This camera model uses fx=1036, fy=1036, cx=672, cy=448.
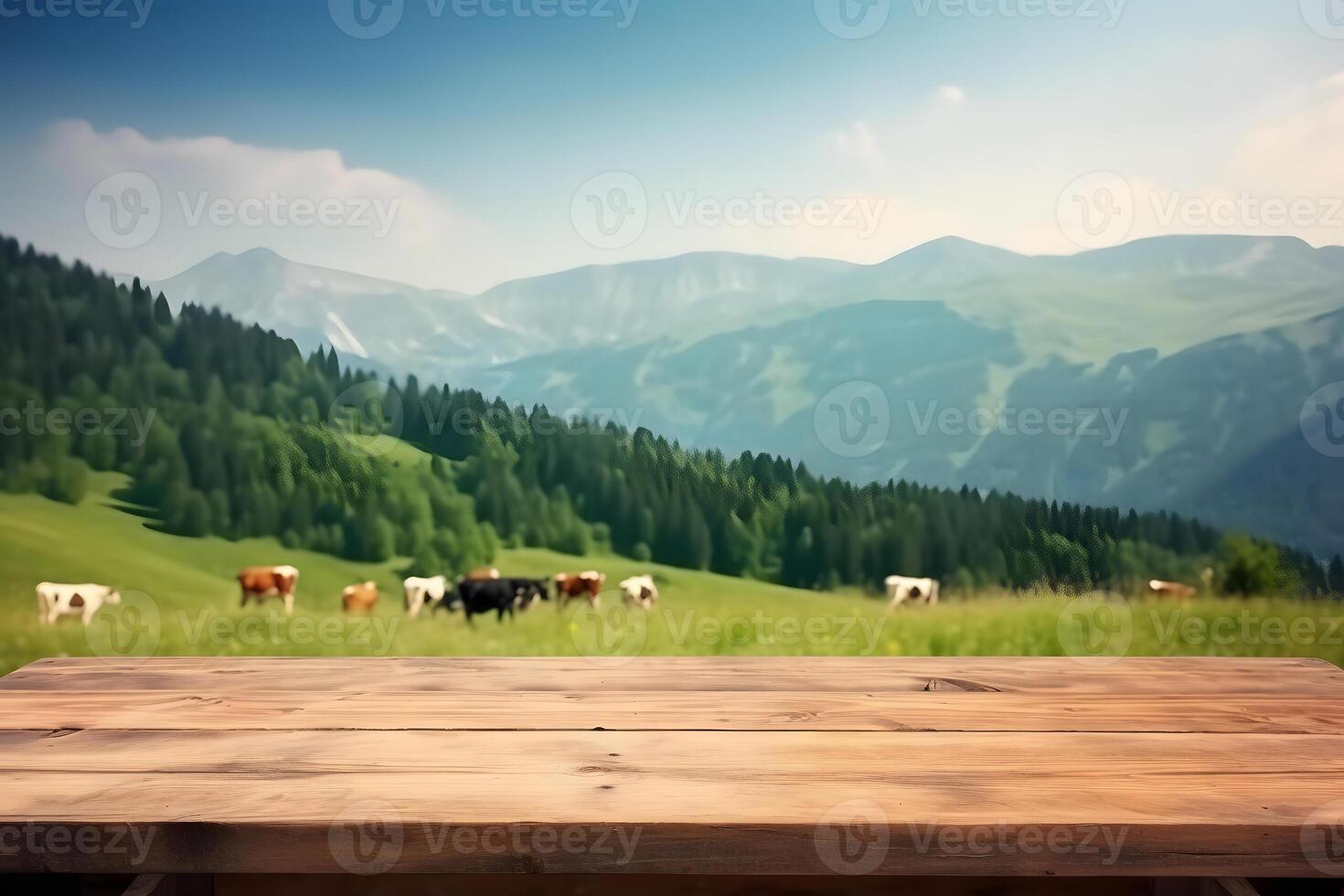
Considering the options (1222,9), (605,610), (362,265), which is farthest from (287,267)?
(1222,9)

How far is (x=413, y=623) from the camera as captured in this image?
114 inches

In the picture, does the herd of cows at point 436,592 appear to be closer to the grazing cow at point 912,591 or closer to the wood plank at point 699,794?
the grazing cow at point 912,591

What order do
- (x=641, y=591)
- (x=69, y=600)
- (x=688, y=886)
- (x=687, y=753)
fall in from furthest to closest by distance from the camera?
1. (x=641, y=591)
2. (x=69, y=600)
3. (x=688, y=886)
4. (x=687, y=753)

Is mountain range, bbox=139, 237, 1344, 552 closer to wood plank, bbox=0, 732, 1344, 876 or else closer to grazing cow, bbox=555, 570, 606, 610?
grazing cow, bbox=555, 570, 606, 610

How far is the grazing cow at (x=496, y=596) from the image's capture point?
9.51ft

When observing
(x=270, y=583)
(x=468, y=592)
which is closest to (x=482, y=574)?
(x=468, y=592)

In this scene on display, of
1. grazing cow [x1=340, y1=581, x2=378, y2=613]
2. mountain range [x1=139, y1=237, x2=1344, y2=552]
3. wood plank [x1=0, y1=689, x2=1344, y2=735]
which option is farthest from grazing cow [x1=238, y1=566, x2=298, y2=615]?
wood plank [x1=0, y1=689, x2=1344, y2=735]

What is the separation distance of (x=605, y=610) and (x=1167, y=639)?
1554mm

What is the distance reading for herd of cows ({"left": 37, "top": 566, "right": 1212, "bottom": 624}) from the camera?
2.84m

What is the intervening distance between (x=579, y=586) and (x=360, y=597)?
2.01ft

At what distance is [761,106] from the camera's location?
290 centimetres

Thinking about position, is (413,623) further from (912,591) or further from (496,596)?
(912,591)

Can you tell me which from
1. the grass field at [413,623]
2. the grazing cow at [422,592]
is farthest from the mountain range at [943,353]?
the grazing cow at [422,592]

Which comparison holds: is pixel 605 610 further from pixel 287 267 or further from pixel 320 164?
pixel 320 164
